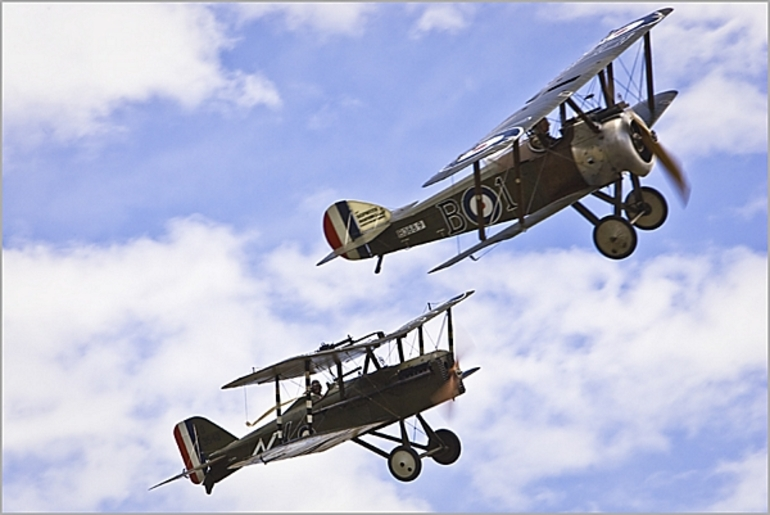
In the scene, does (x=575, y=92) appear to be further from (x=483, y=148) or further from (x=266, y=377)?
(x=266, y=377)

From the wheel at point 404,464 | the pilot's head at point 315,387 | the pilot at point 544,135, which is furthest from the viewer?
the pilot's head at point 315,387

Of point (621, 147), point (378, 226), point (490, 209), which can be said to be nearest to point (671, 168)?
point (621, 147)

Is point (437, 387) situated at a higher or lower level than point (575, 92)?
lower

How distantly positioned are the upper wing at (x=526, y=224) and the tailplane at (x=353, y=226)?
13.0ft

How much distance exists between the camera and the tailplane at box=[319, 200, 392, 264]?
85.7ft

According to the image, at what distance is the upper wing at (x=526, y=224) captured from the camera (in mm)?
21766

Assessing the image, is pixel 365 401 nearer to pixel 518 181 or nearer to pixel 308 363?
pixel 308 363

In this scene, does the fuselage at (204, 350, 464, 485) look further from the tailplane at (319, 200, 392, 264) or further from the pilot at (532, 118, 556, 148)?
the pilot at (532, 118, 556, 148)

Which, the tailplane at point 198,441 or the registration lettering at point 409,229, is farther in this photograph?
the tailplane at point 198,441

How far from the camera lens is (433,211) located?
24656 millimetres

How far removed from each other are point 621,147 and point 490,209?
2.57 m

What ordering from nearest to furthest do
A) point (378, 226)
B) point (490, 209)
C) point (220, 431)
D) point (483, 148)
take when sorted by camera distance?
point (483, 148) < point (490, 209) < point (378, 226) < point (220, 431)

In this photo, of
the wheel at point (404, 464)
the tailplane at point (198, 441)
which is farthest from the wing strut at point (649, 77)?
the tailplane at point (198, 441)

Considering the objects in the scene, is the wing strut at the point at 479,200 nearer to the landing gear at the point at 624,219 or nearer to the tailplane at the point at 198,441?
the landing gear at the point at 624,219
